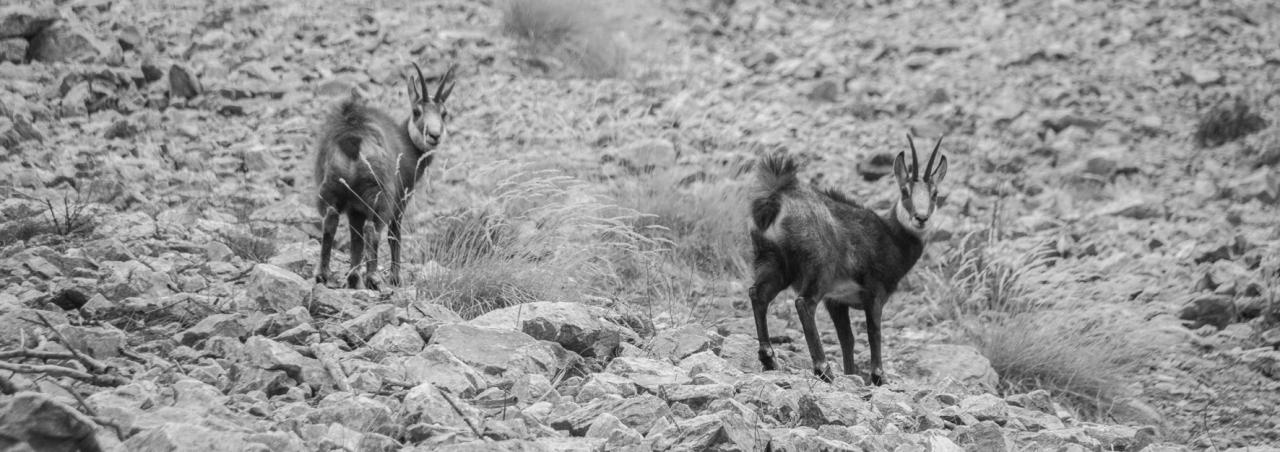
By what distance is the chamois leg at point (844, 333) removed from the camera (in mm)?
6059

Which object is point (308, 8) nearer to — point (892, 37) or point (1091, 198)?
point (892, 37)

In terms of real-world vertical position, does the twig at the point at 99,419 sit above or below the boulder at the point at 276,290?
above

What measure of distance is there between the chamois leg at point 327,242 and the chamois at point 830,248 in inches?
87.1

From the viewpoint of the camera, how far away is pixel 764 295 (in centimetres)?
586

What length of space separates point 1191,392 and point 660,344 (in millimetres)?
3525

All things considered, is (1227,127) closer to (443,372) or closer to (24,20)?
(443,372)

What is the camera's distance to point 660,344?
5.39m

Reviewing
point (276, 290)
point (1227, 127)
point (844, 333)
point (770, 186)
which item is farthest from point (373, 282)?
point (1227, 127)

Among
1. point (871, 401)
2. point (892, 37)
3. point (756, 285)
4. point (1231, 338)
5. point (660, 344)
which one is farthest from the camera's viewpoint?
point (892, 37)

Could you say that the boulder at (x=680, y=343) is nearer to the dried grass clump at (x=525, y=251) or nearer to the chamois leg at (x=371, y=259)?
the dried grass clump at (x=525, y=251)

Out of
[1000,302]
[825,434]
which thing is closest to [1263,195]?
[1000,302]

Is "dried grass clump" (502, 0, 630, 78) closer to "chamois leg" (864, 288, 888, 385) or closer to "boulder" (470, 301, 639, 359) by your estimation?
"chamois leg" (864, 288, 888, 385)

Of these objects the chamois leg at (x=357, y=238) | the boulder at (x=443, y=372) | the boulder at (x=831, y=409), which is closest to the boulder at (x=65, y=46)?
the chamois leg at (x=357, y=238)

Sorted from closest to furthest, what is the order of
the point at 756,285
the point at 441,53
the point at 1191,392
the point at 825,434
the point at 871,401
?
the point at 825,434 < the point at 871,401 < the point at 756,285 < the point at 1191,392 < the point at 441,53
